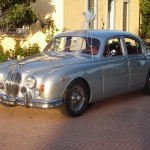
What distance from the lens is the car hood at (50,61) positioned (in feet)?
22.1

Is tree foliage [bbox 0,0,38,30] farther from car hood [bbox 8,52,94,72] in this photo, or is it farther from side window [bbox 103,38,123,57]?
side window [bbox 103,38,123,57]

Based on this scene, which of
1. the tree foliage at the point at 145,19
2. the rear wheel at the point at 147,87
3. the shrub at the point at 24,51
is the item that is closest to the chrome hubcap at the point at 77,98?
the rear wheel at the point at 147,87

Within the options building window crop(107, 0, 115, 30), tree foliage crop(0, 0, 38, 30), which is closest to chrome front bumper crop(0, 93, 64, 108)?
tree foliage crop(0, 0, 38, 30)

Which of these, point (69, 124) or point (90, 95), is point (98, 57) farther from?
point (69, 124)

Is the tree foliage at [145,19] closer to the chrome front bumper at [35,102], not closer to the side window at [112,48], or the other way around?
the side window at [112,48]

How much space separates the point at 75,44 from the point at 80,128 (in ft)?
7.29

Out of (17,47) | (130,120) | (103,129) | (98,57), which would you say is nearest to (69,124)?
(103,129)

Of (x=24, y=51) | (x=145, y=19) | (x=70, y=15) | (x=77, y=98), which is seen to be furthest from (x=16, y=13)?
(x=145, y=19)

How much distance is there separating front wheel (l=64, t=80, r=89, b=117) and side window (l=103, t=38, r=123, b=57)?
1018 millimetres

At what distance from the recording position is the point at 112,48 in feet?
25.4

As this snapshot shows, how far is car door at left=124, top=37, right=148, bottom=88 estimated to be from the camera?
8.07 metres

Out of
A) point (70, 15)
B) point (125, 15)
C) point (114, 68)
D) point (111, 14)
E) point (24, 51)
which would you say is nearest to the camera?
point (114, 68)

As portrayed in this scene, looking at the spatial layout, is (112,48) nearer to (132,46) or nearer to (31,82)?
(132,46)

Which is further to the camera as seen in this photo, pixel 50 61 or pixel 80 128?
pixel 50 61
